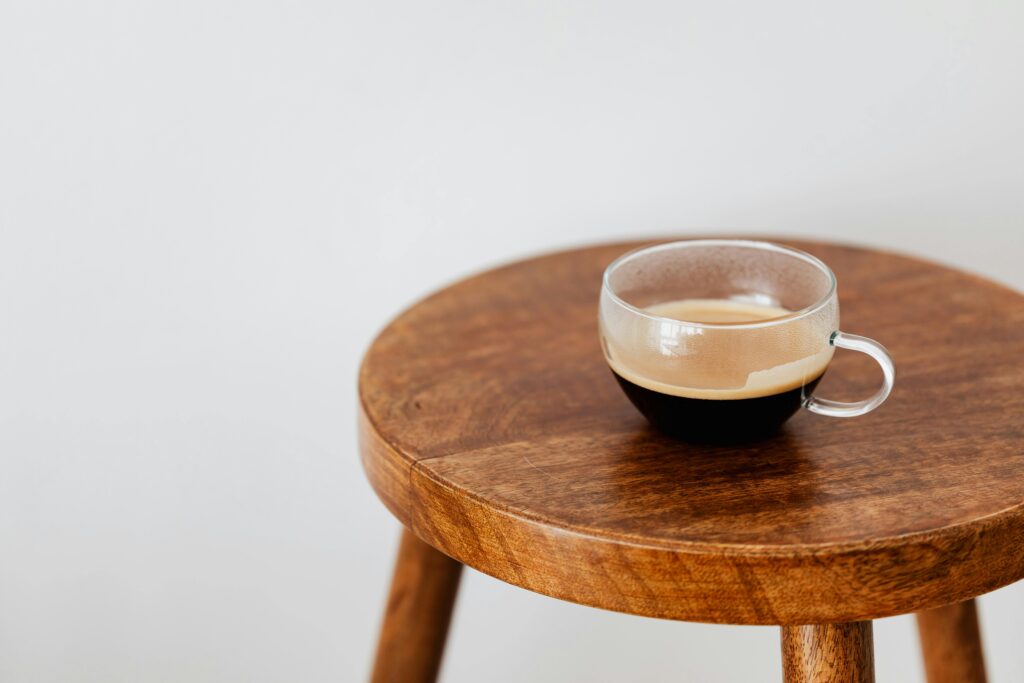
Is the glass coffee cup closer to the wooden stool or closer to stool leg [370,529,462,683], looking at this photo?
the wooden stool

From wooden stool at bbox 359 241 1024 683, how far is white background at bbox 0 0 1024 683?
0.25 metres

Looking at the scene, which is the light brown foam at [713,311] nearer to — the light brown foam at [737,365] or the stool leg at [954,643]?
the light brown foam at [737,365]

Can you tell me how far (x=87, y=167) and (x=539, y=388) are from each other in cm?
47

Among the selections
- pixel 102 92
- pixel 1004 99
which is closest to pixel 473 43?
pixel 102 92

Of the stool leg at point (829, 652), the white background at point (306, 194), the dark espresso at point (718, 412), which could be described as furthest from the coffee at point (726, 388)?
the white background at point (306, 194)

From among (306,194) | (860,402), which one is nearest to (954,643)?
(860,402)

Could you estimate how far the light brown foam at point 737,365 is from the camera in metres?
0.56

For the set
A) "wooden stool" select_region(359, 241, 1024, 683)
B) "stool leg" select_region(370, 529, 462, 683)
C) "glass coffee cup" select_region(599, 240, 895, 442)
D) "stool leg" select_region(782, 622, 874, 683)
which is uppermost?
"glass coffee cup" select_region(599, 240, 895, 442)

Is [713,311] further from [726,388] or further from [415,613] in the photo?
[415,613]

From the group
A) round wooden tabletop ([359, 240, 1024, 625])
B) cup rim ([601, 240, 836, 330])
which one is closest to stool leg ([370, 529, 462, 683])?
round wooden tabletop ([359, 240, 1024, 625])

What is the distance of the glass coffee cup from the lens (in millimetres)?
562

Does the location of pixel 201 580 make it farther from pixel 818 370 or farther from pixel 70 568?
pixel 818 370

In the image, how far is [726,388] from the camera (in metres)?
0.56

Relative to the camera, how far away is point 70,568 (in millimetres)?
1064
